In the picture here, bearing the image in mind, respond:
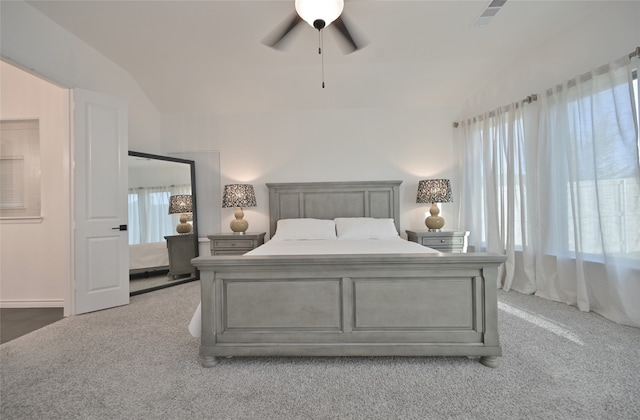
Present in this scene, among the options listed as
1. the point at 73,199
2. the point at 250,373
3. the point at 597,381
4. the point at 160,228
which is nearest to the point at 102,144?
the point at 73,199

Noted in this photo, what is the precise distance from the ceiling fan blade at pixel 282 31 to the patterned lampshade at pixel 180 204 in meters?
2.67

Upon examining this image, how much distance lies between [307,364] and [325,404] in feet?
1.19

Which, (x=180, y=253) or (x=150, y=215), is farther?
(x=180, y=253)

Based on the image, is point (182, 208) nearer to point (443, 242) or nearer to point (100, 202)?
point (100, 202)

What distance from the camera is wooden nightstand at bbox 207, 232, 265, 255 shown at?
369 cm

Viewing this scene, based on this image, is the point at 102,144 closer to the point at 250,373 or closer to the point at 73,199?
the point at 73,199

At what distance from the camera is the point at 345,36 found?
212cm

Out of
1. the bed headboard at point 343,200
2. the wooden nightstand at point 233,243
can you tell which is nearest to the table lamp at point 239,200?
the wooden nightstand at point 233,243

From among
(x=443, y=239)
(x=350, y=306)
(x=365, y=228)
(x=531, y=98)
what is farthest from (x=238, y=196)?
(x=531, y=98)

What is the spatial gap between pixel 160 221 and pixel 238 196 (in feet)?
3.60

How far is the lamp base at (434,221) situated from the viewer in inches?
146

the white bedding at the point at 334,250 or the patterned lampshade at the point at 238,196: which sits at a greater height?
the patterned lampshade at the point at 238,196

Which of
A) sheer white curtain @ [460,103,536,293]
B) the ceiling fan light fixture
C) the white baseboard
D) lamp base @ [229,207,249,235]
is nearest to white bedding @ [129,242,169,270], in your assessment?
the white baseboard

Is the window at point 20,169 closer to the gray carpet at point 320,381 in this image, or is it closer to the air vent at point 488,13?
the gray carpet at point 320,381
